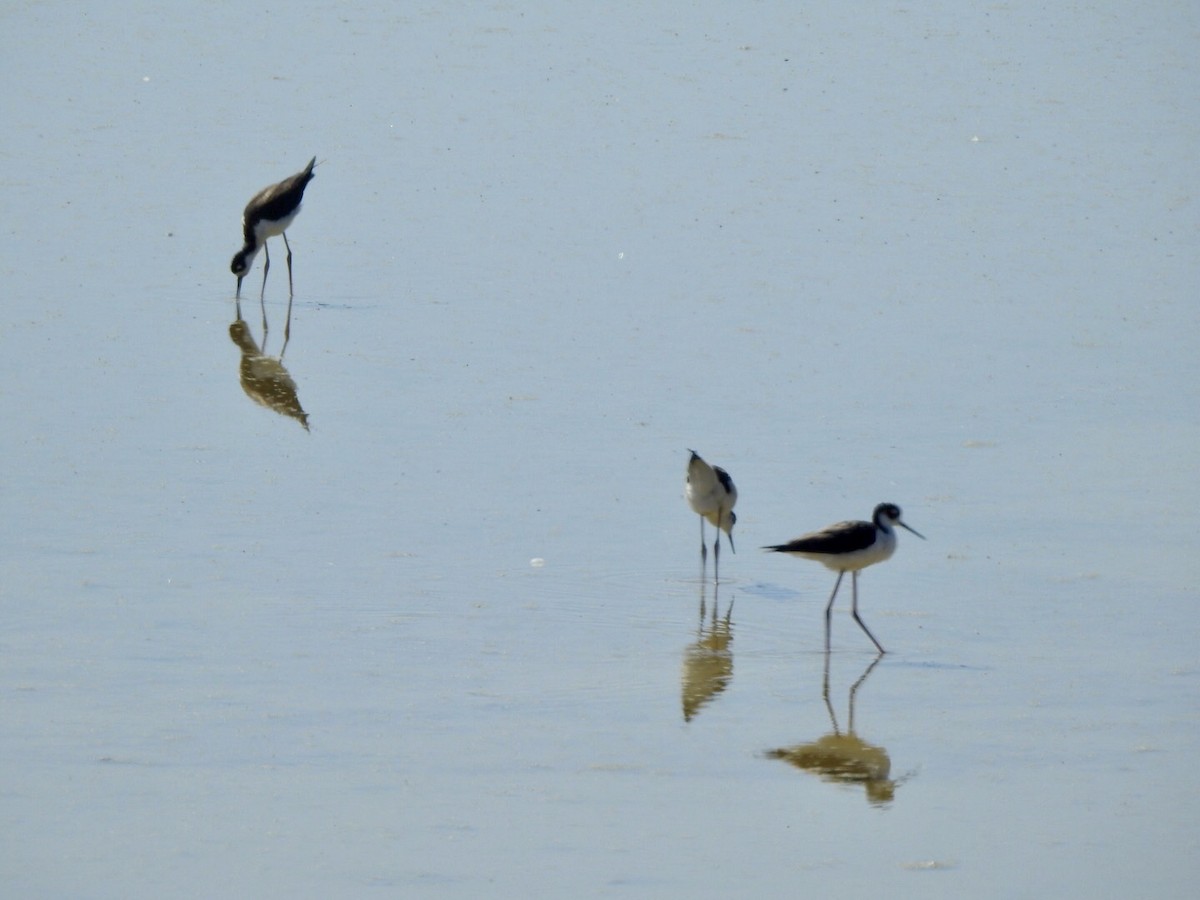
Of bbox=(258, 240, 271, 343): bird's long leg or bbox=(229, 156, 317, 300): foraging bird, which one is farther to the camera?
bbox=(229, 156, 317, 300): foraging bird

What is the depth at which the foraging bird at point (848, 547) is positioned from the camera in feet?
28.9

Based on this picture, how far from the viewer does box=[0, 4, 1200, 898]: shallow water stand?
22.1 feet

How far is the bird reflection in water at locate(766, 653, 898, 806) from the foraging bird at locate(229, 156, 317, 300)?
8606 mm

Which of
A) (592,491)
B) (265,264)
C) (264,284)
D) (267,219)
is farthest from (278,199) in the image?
(592,491)

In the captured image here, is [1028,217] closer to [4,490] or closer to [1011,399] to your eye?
[1011,399]

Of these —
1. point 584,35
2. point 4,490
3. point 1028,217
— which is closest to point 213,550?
point 4,490

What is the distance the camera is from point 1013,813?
692 centimetres

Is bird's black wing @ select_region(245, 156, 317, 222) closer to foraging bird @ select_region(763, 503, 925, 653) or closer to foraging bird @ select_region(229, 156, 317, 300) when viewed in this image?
foraging bird @ select_region(229, 156, 317, 300)

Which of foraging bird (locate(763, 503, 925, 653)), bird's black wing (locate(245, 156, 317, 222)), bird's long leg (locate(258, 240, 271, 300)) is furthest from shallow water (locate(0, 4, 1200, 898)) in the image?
bird's black wing (locate(245, 156, 317, 222))

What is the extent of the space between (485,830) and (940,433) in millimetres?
5796

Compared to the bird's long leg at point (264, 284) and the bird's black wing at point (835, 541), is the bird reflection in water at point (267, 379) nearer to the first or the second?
the bird's long leg at point (264, 284)

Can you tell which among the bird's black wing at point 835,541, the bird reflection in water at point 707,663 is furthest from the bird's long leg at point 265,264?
the bird's black wing at point 835,541

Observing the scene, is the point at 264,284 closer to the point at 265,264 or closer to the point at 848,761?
the point at 265,264

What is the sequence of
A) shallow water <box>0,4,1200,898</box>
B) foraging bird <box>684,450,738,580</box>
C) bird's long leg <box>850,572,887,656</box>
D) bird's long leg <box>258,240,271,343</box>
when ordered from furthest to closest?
bird's long leg <box>258,240,271,343</box>, foraging bird <box>684,450,738,580</box>, bird's long leg <box>850,572,887,656</box>, shallow water <box>0,4,1200,898</box>
